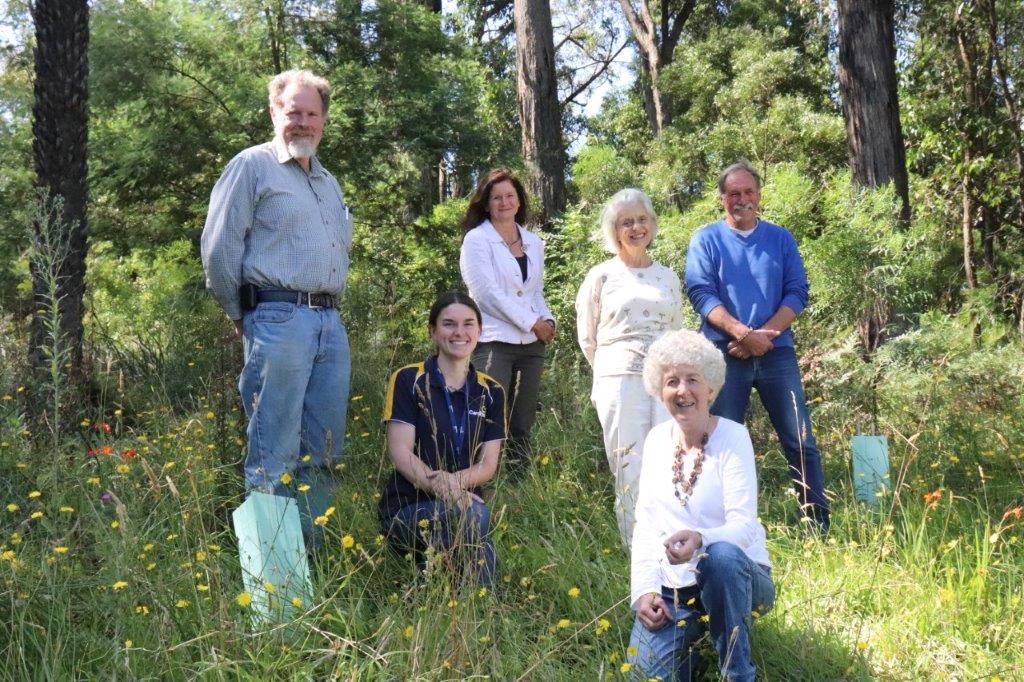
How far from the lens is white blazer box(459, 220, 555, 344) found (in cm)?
498

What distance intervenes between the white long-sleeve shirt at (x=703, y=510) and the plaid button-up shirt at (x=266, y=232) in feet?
5.27

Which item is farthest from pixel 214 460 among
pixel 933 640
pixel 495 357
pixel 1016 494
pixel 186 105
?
pixel 186 105

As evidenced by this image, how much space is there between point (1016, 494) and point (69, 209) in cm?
534

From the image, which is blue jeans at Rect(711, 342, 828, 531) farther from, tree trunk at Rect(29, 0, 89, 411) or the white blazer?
tree trunk at Rect(29, 0, 89, 411)

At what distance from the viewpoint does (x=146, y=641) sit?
2.84 m

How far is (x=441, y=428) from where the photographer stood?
12.9 feet

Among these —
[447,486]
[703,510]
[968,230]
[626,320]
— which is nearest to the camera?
[703,510]

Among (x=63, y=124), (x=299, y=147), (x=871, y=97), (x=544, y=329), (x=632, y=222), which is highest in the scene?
(x=871, y=97)

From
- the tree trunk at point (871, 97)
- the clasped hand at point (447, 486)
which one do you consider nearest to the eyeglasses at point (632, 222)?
the clasped hand at point (447, 486)

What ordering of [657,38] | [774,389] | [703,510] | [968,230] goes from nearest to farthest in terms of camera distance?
[703,510] → [774,389] → [968,230] → [657,38]

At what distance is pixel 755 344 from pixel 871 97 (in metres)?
4.69

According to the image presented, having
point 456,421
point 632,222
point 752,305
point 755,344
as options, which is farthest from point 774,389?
point 456,421

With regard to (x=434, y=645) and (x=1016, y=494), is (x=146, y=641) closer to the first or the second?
(x=434, y=645)

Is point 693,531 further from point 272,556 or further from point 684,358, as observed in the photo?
point 272,556
